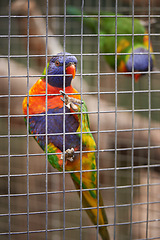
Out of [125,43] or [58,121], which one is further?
[125,43]

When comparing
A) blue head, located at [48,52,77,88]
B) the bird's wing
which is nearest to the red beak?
blue head, located at [48,52,77,88]

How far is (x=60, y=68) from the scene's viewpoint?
0.75 m

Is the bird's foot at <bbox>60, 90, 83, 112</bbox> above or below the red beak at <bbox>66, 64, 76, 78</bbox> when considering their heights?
below

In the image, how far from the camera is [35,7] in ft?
3.77

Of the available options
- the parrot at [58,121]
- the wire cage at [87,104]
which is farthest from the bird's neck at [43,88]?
the wire cage at [87,104]

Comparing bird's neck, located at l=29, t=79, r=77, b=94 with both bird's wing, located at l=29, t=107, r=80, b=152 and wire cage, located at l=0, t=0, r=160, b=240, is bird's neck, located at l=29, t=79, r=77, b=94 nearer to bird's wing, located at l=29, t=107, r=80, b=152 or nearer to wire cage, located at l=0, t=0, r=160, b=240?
bird's wing, located at l=29, t=107, r=80, b=152

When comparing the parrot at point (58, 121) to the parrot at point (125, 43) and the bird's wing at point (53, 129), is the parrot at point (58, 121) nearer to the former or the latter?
the bird's wing at point (53, 129)

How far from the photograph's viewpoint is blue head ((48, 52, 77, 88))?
71cm

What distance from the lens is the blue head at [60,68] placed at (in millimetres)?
715

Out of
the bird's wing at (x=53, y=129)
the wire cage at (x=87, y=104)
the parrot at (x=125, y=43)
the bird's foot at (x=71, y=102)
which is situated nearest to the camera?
the bird's foot at (x=71, y=102)

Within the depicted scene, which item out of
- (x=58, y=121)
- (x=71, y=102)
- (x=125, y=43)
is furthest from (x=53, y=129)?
(x=125, y=43)

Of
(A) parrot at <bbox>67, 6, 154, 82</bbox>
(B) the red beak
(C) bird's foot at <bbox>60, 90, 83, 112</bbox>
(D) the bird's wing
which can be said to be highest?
(A) parrot at <bbox>67, 6, 154, 82</bbox>

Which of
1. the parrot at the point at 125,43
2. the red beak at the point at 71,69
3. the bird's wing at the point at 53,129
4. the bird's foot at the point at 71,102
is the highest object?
the parrot at the point at 125,43

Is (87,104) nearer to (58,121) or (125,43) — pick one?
(125,43)
